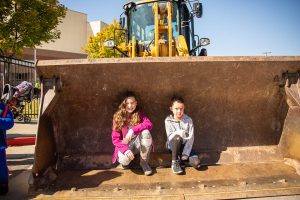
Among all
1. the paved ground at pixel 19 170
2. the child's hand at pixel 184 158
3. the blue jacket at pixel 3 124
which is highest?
the blue jacket at pixel 3 124

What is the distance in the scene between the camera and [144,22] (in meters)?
5.20

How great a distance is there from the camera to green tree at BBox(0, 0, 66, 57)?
941 centimetres

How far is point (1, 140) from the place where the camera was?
2760 millimetres

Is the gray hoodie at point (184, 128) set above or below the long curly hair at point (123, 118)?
below

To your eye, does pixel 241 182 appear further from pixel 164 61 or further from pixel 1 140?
pixel 1 140

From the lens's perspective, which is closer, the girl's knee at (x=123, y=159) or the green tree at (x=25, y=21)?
the girl's knee at (x=123, y=159)

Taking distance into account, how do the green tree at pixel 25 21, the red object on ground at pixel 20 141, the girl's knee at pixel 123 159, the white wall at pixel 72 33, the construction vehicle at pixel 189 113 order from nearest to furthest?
the construction vehicle at pixel 189 113 < the girl's knee at pixel 123 159 < the red object on ground at pixel 20 141 < the green tree at pixel 25 21 < the white wall at pixel 72 33

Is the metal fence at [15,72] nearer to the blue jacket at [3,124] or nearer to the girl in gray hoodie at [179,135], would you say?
the blue jacket at [3,124]

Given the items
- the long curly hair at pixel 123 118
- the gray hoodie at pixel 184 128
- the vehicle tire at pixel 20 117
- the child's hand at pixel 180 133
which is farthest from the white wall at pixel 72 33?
the child's hand at pixel 180 133

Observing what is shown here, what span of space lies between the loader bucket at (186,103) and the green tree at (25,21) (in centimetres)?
776

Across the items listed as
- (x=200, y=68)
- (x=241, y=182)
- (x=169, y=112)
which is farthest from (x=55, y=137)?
(x=241, y=182)

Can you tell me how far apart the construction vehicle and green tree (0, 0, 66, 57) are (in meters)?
7.78

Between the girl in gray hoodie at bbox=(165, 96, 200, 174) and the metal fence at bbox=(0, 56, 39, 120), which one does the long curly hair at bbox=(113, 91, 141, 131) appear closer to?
the girl in gray hoodie at bbox=(165, 96, 200, 174)

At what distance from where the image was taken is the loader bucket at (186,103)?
276 cm
